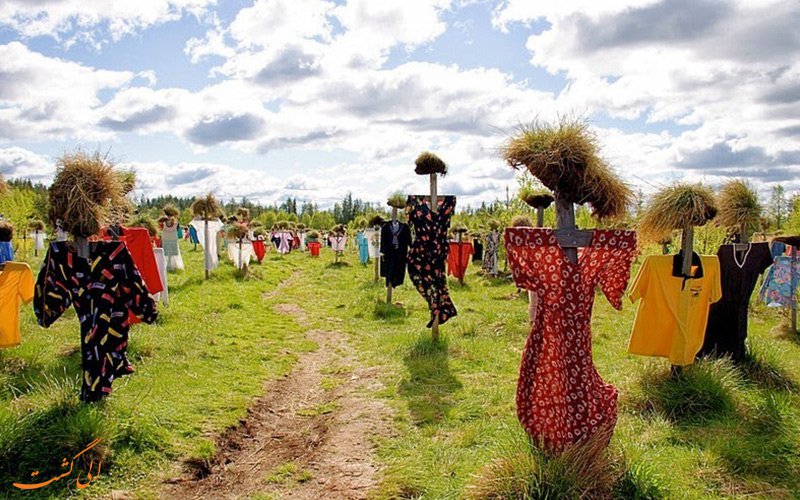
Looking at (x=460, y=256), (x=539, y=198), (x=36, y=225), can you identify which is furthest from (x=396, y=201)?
(x=36, y=225)

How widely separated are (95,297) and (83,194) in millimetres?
889

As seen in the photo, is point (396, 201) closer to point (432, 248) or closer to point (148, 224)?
point (432, 248)

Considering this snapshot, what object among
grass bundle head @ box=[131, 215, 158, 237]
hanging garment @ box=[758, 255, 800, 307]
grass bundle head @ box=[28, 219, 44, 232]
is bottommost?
hanging garment @ box=[758, 255, 800, 307]

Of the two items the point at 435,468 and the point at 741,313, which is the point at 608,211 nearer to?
the point at 435,468

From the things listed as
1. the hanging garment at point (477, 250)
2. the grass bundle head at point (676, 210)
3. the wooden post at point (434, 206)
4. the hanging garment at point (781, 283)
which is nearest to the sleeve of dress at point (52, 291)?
the wooden post at point (434, 206)

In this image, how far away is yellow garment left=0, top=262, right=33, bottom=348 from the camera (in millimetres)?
5500

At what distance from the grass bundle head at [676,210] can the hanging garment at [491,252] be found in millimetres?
11265

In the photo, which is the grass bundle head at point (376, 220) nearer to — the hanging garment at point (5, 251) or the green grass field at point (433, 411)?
the green grass field at point (433, 411)

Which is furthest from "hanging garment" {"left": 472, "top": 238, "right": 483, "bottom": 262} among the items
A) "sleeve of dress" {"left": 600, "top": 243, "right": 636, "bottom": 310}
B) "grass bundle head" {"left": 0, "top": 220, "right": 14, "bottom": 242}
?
"sleeve of dress" {"left": 600, "top": 243, "right": 636, "bottom": 310}

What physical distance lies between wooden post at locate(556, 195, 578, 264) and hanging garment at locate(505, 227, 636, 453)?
7 cm

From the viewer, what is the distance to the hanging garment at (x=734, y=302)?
6.25 meters

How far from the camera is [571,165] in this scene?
3.95 m

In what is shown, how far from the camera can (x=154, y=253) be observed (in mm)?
7938

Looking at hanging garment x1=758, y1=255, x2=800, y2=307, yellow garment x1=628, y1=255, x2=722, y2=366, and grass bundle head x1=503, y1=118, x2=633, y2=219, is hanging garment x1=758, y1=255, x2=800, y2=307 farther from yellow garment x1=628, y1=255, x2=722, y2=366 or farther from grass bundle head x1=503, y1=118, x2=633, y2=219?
grass bundle head x1=503, y1=118, x2=633, y2=219
